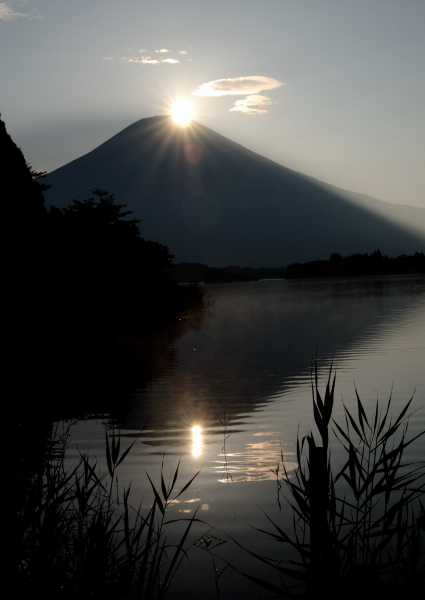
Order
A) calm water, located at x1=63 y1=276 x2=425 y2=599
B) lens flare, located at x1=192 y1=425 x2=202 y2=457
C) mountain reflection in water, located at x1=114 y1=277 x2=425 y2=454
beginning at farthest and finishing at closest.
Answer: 1. mountain reflection in water, located at x1=114 y1=277 x2=425 y2=454
2. lens flare, located at x1=192 y1=425 x2=202 y2=457
3. calm water, located at x1=63 y1=276 x2=425 y2=599

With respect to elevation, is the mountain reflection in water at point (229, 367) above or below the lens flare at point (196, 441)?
below

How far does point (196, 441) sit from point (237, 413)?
6.30 feet

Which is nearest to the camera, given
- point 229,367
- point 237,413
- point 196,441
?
point 196,441

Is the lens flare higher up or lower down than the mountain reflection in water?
higher up

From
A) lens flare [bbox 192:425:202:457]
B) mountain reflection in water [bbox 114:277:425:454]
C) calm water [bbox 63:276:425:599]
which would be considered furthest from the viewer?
mountain reflection in water [bbox 114:277:425:454]

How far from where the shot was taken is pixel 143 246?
139ft

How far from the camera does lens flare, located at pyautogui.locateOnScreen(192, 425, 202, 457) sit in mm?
7342

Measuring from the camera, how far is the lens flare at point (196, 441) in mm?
7342

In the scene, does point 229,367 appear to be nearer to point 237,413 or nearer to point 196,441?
point 237,413

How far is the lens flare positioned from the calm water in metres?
0.03

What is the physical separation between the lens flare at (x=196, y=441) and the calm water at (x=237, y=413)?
28 mm

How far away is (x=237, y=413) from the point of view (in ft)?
32.0

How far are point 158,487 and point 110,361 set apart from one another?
11.1 m

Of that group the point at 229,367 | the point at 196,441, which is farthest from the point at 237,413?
the point at 229,367
